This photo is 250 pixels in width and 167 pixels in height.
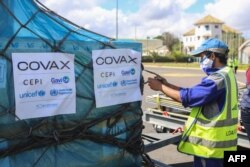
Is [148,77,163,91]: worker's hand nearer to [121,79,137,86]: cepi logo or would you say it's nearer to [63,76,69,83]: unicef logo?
[121,79,137,86]: cepi logo

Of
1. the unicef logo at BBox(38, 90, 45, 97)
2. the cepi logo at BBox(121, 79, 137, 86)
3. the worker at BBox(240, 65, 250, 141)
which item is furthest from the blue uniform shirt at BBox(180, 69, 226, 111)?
the worker at BBox(240, 65, 250, 141)

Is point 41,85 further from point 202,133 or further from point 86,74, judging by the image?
point 202,133

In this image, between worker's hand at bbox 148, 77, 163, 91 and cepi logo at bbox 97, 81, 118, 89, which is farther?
worker's hand at bbox 148, 77, 163, 91

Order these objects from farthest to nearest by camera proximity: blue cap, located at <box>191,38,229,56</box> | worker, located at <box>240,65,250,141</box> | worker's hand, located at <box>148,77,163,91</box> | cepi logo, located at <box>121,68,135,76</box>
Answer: worker, located at <box>240,65,250,141</box>, worker's hand, located at <box>148,77,163,91</box>, blue cap, located at <box>191,38,229,56</box>, cepi logo, located at <box>121,68,135,76</box>

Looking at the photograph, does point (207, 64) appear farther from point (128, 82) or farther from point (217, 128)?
point (128, 82)

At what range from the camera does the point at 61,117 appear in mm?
3379

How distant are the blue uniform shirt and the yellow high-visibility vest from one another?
0.15ft

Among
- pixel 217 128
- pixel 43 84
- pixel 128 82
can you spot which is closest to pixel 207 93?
pixel 217 128

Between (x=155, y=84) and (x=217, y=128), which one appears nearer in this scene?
(x=217, y=128)

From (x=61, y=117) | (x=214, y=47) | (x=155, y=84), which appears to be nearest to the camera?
(x=61, y=117)

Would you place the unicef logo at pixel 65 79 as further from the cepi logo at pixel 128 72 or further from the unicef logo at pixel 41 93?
the cepi logo at pixel 128 72

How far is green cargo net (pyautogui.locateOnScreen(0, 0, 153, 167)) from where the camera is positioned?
3.10 m

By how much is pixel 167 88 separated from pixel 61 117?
1.19m

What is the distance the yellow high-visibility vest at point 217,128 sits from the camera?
153 inches
